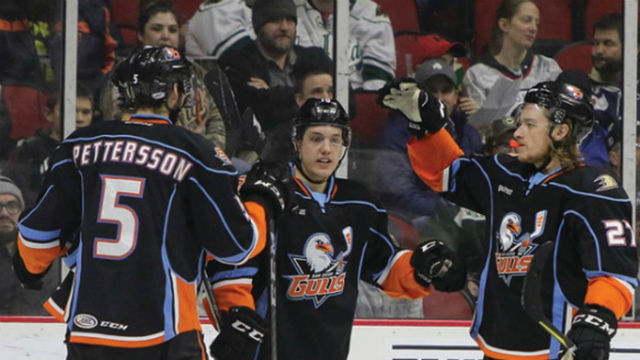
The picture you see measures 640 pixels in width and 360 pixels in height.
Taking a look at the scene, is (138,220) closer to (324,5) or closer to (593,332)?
(593,332)

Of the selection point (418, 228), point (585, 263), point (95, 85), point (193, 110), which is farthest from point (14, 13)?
point (585, 263)

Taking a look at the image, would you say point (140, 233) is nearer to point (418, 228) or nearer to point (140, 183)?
point (140, 183)

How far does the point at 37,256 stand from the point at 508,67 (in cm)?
280

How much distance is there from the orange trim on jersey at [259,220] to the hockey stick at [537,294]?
69 centimetres

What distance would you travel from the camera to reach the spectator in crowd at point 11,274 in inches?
177

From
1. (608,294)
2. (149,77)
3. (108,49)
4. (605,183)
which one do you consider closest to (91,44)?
(108,49)

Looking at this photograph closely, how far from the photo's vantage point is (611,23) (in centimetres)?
477

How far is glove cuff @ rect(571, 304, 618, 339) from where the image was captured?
2.62 metres

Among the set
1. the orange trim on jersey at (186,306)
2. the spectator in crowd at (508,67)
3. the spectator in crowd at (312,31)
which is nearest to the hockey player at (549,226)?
the orange trim on jersey at (186,306)

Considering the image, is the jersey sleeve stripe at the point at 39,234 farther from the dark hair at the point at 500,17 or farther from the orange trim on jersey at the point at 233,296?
the dark hair at the point at 500,17

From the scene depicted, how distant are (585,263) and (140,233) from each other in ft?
3.82

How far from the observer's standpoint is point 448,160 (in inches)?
126

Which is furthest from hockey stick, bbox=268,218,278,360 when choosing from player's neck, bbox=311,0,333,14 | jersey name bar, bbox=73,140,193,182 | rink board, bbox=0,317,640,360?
player's neck, bbox=311,0,333,14

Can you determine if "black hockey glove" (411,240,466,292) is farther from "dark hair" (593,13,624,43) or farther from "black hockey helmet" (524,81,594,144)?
"dark hair" (593,13,624,43)
